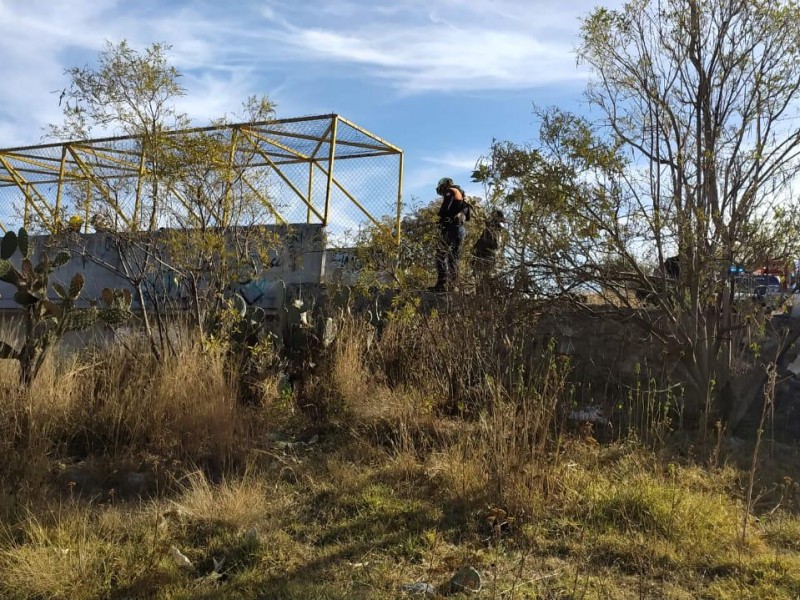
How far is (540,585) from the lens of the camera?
10.9 feet

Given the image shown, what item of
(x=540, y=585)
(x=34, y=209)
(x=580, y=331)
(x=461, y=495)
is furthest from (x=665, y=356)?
(x=34, y=209)

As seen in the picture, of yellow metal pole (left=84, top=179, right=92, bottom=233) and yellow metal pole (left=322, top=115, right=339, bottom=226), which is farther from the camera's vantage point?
yellow metal pole (left=322, top=115, right=339, bottom=226)

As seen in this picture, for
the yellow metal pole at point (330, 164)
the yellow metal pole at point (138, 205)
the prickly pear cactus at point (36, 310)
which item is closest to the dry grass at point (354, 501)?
the prickly pear cactus at point (36, 310)

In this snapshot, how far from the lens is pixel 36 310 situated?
565cm

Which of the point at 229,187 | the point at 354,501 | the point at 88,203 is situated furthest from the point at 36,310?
the point at 354,501

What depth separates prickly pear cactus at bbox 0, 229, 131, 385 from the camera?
5531mm

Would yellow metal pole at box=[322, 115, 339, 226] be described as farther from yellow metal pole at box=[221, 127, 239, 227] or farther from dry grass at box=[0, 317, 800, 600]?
dry grass at box=[0, 317, 800, 600]

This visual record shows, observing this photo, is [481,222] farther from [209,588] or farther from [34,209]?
[34,209]

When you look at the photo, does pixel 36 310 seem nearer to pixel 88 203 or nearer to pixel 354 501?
pixel 88 203

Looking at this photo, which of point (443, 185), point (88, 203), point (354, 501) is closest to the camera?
point (354, 501)

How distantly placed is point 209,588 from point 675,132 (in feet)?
17.2

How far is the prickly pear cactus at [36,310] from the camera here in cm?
553

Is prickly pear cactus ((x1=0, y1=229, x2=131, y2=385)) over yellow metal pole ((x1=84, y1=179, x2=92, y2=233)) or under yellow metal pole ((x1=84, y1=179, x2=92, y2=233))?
under

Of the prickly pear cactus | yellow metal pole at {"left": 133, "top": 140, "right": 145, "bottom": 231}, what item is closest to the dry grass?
the prickly pear cactus
